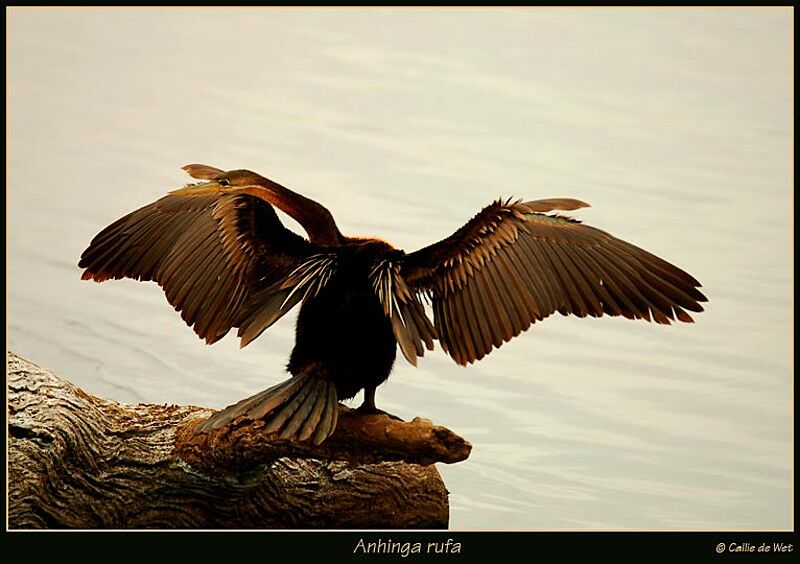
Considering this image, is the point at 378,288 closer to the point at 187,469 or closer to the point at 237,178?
the point at 237,178

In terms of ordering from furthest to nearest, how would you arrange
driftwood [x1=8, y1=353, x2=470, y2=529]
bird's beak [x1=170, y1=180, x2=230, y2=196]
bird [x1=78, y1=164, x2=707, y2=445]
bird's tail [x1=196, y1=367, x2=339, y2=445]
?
bird's beak [x1=170, y1=180, x2=230, y2=196]
driftwood [x1=8, y1=353, x2=470, y2=529]
bird [x1=78, y1=164, x2=707, y2=445]
bird's tail [x1=196, y1=367, x2=339, y2=445]

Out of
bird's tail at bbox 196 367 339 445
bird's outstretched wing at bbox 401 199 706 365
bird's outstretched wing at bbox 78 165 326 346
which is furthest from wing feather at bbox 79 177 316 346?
bird's outstretched wing at bbox 401 199 706 365

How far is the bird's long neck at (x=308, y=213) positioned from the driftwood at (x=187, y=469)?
1.62ft

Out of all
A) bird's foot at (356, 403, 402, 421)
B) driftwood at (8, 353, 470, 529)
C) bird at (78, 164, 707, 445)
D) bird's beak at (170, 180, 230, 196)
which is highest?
bird's beak at (170, 180, 230, 196)

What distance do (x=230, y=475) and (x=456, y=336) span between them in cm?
79

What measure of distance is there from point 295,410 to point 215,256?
1.95 ft

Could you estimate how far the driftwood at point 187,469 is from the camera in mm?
3346

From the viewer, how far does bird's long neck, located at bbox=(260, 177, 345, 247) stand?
11.1 feet

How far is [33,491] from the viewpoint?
341 cm

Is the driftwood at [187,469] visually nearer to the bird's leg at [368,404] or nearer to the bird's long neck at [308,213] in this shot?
the bird's leg at [368,404]

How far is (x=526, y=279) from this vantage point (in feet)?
10.6

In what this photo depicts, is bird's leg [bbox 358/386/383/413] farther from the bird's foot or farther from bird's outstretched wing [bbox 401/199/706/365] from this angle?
bird's outstretched wing [bbox 401/199/706/365]

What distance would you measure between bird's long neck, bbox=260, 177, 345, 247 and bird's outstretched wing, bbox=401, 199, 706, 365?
26 centimetres

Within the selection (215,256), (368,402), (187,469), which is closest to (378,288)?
(368,402)
